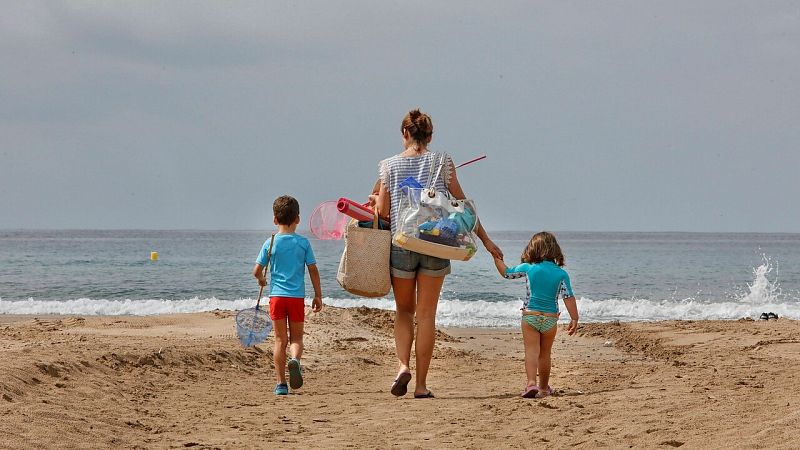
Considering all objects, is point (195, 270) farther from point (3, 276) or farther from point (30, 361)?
point (30, 361)

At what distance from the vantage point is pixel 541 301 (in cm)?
675

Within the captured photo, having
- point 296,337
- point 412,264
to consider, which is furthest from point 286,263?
point 412,264

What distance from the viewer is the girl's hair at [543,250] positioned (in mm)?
6797

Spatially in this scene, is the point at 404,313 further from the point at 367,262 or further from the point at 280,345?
the point at 280,345

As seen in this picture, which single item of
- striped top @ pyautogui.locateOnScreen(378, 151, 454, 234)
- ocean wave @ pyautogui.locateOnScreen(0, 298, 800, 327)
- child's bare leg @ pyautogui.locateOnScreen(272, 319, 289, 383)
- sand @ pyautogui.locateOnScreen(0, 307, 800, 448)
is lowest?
ocean wave @ pyautogui.locateOnScreen(0, 298, 800, 327)

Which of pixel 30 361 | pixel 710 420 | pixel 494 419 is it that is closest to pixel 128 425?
pixel 30 361

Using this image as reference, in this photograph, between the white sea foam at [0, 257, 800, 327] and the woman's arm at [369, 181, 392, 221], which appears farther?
→ the white sea foam at [0, 257, 800, 327]

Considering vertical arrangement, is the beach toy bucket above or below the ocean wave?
above

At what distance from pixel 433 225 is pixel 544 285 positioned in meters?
1.21

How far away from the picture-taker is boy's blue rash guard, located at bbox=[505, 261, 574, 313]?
674 cm

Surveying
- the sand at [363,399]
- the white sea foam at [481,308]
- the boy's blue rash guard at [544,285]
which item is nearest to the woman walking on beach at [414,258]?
the boy's blue rash guard at [544,285]

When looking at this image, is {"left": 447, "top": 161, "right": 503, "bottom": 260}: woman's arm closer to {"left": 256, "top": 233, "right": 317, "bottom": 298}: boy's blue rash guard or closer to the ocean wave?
{"left": 256, "top": 233, "right": 317, "bottom": 298}: boy's blue rash guard

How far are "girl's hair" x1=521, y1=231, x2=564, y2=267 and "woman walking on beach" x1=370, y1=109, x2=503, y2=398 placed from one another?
15.4 inches

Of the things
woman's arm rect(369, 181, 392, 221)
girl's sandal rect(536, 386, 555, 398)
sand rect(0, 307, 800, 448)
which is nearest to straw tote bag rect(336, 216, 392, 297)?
woman's arm rect(369, 181, 392, 221)
